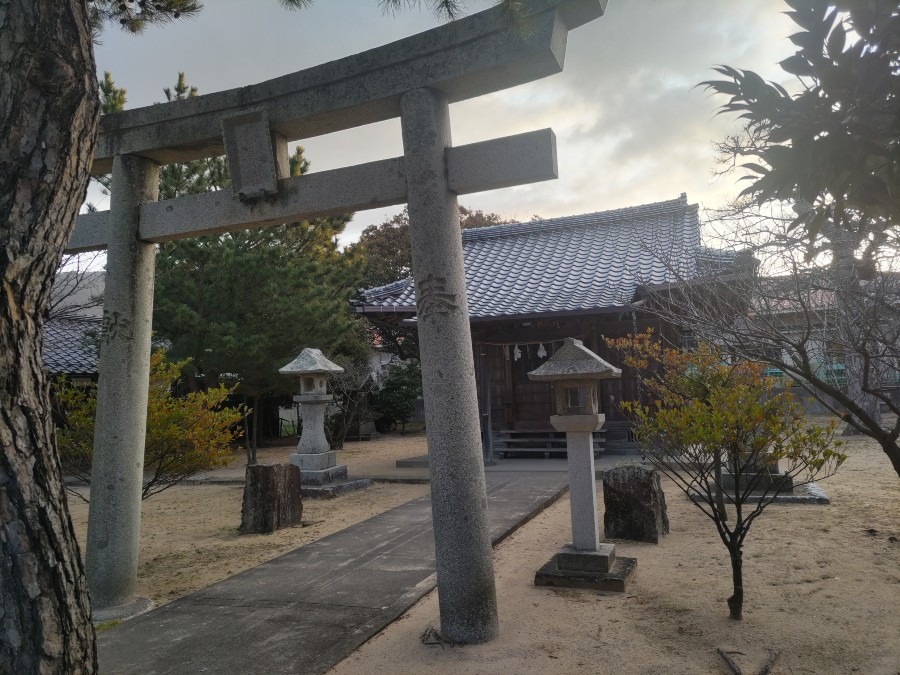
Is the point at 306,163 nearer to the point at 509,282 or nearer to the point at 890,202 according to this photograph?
the point at 509,282

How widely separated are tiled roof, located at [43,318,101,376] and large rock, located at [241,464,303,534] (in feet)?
28.5

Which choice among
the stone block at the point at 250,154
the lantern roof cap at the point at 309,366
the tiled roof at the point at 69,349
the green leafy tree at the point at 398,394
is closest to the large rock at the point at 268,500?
the lantern roof cap at the point at 309,366

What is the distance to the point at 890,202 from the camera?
6.42 ft

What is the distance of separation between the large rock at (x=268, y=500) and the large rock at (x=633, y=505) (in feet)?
12.9

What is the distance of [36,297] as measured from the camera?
1.98 metres

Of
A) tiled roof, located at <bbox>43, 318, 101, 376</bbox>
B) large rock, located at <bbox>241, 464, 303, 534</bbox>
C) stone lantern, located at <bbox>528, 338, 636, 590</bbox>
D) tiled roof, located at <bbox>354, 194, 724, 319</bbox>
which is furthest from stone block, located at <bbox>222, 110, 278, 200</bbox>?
tiled roof, located at <bbox>43, 318, 101, 376</bbox>

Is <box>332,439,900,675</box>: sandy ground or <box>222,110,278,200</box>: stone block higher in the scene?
<box>222,110,278,200</box>: stone block

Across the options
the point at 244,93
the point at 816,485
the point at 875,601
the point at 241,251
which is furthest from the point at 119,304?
the point at 241,251

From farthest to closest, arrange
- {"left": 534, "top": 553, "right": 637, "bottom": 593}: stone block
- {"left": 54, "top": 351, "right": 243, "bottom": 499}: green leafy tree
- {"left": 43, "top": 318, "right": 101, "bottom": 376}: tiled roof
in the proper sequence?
{"left": 43, "top": 318, "right": 101, "bottom": 376}: tiled roof < {"left": 54, "top": 351, "right": 243, "bottom": 499}: green leafy tree < {"left": 534, "top": 553, "right": 637, "bottom": 593}: stone block

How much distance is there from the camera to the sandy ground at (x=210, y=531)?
222 inches

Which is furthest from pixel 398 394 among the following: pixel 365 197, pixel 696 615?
pixel 696 615

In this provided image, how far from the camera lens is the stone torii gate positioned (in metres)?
3.66

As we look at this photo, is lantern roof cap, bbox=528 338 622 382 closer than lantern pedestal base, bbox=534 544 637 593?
No

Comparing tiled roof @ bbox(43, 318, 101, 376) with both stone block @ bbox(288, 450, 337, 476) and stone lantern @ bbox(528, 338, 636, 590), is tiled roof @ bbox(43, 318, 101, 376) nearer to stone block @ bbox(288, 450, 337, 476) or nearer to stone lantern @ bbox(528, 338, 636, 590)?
stone block @ bbox(288, 450, 337, 476)
